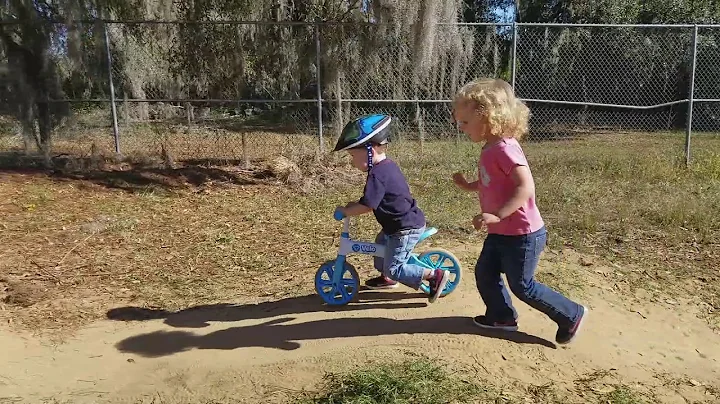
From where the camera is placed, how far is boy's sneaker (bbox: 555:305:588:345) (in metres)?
3.41

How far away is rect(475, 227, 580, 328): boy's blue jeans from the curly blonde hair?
1.93 feet

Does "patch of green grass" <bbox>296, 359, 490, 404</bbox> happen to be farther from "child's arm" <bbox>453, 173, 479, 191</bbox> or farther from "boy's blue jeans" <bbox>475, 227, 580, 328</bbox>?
"child's arm" <bbox>453, 173, 479, 191</bbox>

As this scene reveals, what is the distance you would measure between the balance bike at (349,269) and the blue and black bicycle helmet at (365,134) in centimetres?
51

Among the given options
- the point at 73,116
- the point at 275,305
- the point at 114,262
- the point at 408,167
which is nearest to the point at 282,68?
the point at 408,167

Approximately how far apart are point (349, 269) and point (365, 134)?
0.98m

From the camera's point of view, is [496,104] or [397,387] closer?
[397,387]

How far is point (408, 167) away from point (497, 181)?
637cm

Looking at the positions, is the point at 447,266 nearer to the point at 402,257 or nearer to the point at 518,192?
the point at 402,257

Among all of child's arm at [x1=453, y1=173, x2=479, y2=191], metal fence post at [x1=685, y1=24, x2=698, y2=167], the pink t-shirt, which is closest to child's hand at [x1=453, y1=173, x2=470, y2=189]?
child's arm at [x1=453, y1=173, x2=479, y2=191]

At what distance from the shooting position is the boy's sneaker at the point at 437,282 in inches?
148

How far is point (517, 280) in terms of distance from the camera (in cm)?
332

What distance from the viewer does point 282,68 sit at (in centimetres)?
991

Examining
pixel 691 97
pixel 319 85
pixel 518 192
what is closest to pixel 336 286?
pixel 518 192

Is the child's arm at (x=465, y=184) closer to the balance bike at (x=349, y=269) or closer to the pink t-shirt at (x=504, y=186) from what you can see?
the pink t-shirt at (x=504, y=186)
